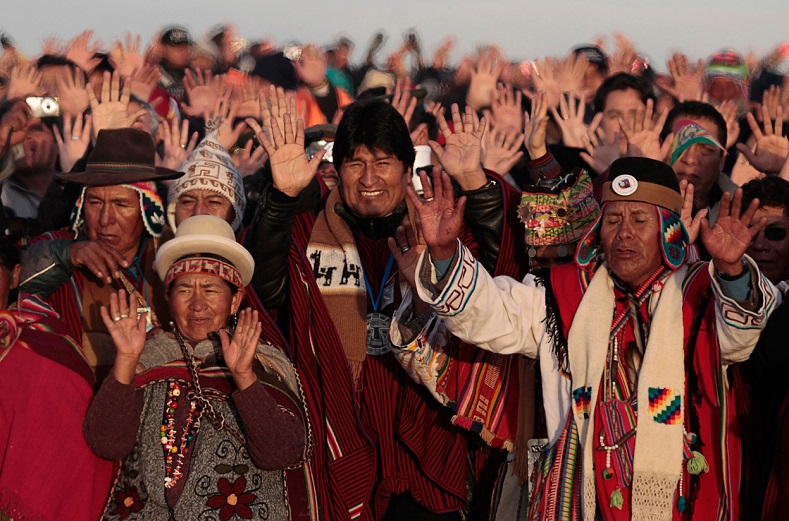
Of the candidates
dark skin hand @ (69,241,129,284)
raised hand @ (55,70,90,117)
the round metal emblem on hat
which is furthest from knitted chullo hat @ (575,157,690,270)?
raised hand @ (55,70,90,117)

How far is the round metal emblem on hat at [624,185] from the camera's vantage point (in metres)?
5.93

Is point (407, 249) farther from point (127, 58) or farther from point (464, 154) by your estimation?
point (127, 58)

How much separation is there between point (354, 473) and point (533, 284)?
1.28m

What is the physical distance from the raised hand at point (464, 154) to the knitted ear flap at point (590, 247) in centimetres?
79

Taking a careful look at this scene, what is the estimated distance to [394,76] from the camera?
11.8 meters

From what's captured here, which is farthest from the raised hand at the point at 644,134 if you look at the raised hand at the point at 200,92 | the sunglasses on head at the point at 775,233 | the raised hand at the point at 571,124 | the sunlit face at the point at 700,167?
the raised hand at the point at 200,92

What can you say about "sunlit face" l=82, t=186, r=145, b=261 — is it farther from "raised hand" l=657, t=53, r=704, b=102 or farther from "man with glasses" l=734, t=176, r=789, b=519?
"raised hand" l=657, t=53, r=704, b=102

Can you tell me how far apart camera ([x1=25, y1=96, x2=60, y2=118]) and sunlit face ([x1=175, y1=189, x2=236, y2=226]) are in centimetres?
223

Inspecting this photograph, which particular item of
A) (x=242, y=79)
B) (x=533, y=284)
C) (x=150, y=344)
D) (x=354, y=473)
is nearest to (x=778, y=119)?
(x=533, y=284)

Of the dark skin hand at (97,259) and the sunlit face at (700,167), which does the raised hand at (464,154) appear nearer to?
the sunlit face at (700,167)

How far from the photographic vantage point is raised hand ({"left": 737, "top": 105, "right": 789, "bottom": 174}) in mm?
8141

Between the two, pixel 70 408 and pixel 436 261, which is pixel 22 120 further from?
pixel 436 261

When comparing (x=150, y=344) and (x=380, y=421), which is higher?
(x=150, y=344)

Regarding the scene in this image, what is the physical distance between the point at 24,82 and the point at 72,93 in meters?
0.35
